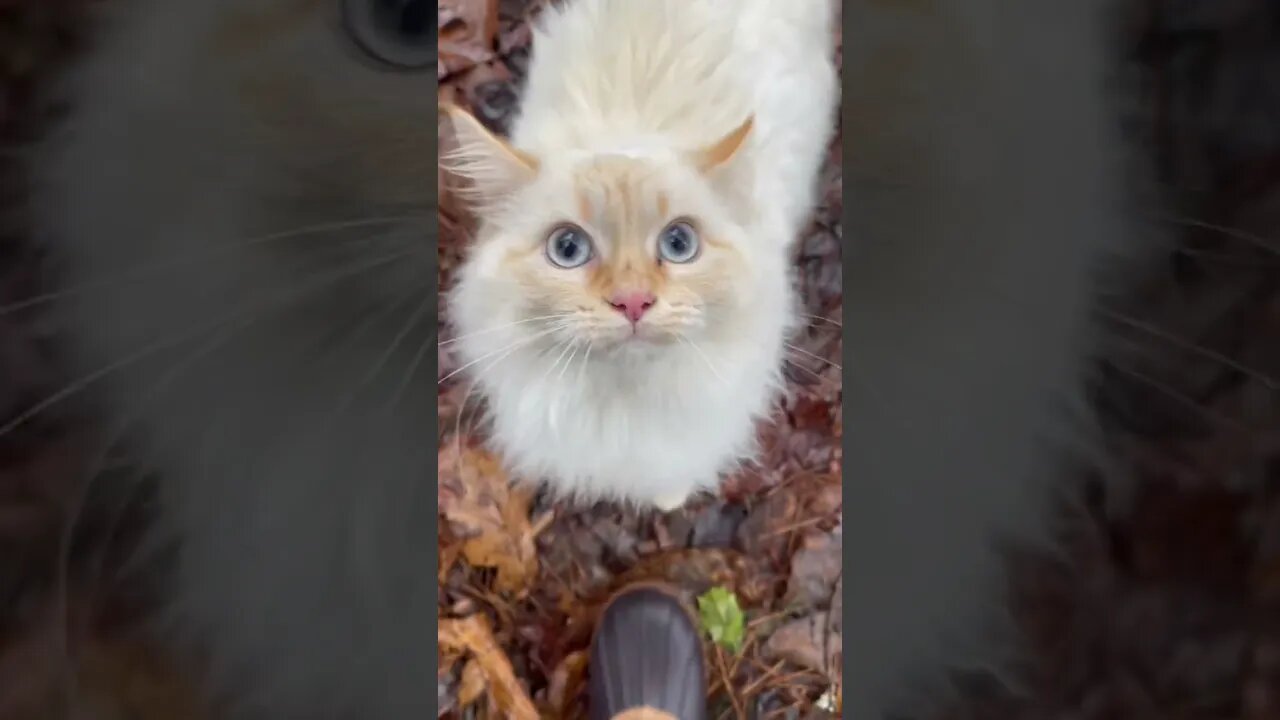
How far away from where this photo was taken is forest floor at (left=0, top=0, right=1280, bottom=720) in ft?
2.89

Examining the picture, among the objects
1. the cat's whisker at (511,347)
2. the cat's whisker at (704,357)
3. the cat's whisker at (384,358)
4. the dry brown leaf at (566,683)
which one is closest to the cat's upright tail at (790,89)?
the cat's whisker at (704,357)

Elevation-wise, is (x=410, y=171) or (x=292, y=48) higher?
(x=292, y=48)

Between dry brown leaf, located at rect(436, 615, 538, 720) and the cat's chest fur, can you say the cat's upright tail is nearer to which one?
the cat's chest fur

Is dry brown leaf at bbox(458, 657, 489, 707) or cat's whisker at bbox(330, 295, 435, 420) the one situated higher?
cat's whisker at bbox(330, 295, 435, 420)

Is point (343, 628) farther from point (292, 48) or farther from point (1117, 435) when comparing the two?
point (1117, 435)

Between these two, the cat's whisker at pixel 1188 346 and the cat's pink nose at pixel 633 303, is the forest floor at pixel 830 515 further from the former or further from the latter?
the cat's pink nose at pixel 633 303

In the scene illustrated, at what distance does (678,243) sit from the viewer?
0.87 m

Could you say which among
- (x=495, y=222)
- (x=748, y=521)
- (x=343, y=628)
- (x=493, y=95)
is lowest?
(x=343, y=628)

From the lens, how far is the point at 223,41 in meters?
0.88

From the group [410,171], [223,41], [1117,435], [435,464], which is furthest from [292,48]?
[1117,435]

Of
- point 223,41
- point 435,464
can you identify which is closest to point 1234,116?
point 435,464

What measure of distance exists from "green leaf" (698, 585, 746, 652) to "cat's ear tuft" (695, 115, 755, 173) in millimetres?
424

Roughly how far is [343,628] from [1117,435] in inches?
31.9

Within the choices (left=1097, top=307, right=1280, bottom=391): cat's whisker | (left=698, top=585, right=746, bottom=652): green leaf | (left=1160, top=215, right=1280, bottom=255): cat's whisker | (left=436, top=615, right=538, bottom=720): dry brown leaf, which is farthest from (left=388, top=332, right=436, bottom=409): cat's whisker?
(left=1160, top=215, right=1280, bottom=255): cat's whisker
